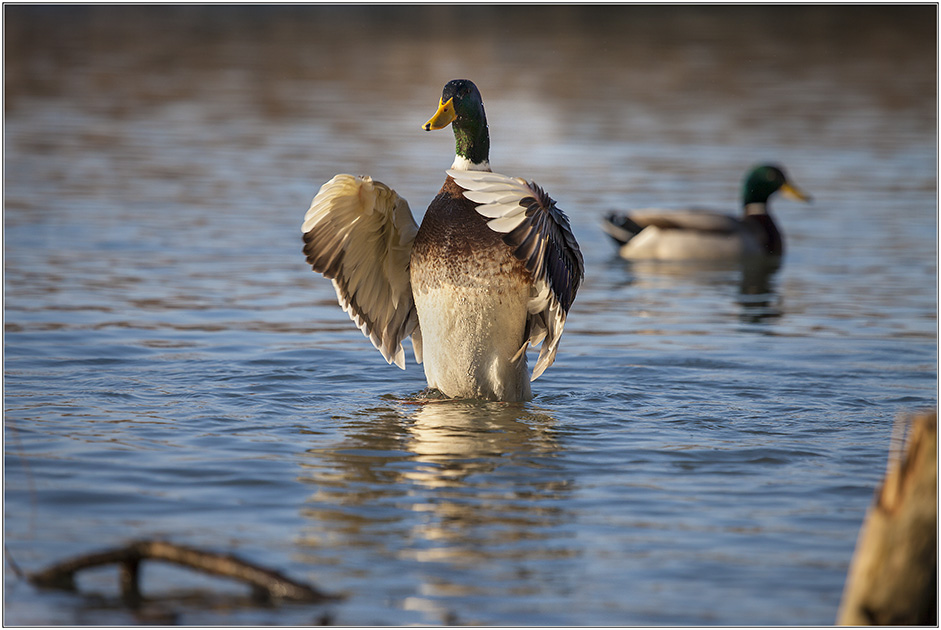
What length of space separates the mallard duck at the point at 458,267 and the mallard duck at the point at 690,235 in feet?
19.4

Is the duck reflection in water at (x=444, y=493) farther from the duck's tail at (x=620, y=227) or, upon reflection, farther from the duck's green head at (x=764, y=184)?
the duck's green head at (x=764, y=184)

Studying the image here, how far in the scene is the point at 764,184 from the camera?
44.8 feet

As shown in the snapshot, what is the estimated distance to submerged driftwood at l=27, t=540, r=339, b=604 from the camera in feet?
13.0


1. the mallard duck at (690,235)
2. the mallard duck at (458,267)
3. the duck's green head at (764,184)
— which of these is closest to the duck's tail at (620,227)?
the mallard duck at (690,235)

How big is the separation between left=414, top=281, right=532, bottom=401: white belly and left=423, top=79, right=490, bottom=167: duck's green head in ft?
2.32

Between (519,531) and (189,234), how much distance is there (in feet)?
28.3

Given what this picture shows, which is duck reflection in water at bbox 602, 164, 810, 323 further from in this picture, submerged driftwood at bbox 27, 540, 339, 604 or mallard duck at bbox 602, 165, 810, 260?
submerged driftwood at bbox 27, 540, 339, 604

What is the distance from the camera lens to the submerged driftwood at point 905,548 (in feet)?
11.4

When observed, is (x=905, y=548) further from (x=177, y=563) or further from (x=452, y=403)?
(x=452, y=403)

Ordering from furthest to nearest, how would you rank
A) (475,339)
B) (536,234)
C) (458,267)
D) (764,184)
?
(764,184)
(475,339)
(458,267)
(536,234)

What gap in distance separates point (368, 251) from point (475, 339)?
74 centimetres

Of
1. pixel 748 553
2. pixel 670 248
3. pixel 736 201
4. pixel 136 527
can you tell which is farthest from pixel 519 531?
pixel 736 201

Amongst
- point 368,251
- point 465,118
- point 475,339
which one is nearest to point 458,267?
point 475,339

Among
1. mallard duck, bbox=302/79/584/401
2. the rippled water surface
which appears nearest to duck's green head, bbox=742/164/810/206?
the rippled water surface
